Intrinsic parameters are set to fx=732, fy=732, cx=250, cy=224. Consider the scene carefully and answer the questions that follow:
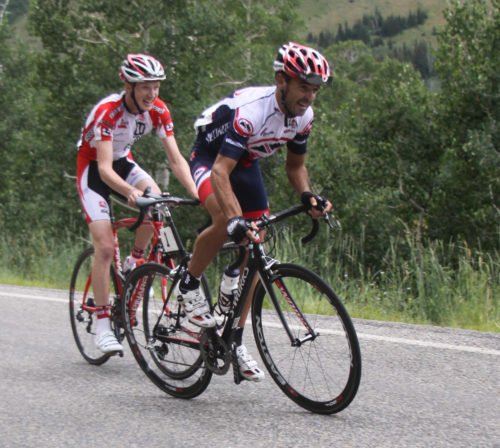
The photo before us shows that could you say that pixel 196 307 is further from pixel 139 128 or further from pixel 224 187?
pixel 139 128

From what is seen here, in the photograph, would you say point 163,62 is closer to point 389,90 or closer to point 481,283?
point 389,90

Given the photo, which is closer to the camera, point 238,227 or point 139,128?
point 238,227

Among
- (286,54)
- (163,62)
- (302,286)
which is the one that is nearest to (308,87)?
(286,54)

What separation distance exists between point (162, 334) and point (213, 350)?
538 millimetres

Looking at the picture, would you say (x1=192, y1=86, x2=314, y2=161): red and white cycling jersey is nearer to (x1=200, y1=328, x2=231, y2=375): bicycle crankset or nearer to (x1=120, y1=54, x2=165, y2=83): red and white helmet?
(x1=120, y1=54, x2=165, y2=83): red and white helmet

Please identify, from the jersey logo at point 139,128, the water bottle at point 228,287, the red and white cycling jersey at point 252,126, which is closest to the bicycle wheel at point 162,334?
the water bottle at point 228,287

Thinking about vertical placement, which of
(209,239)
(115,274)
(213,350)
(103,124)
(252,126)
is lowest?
(213,350)

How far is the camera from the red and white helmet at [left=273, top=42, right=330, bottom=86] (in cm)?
357

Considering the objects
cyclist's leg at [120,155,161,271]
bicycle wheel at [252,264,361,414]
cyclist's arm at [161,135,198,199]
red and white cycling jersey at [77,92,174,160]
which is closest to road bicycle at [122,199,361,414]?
bicycle wheel at [252,264,361,414]

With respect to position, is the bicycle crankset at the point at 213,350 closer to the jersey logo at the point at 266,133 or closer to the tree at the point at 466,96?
the jersey logo at the point at 266,133

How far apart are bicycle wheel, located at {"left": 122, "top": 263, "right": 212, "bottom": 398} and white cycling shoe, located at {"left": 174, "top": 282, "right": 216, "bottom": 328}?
121 millimetres

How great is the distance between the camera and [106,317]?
16.1 ft

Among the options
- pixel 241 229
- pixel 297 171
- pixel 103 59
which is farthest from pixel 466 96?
pixel 241 229

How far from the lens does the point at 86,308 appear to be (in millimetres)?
5266
